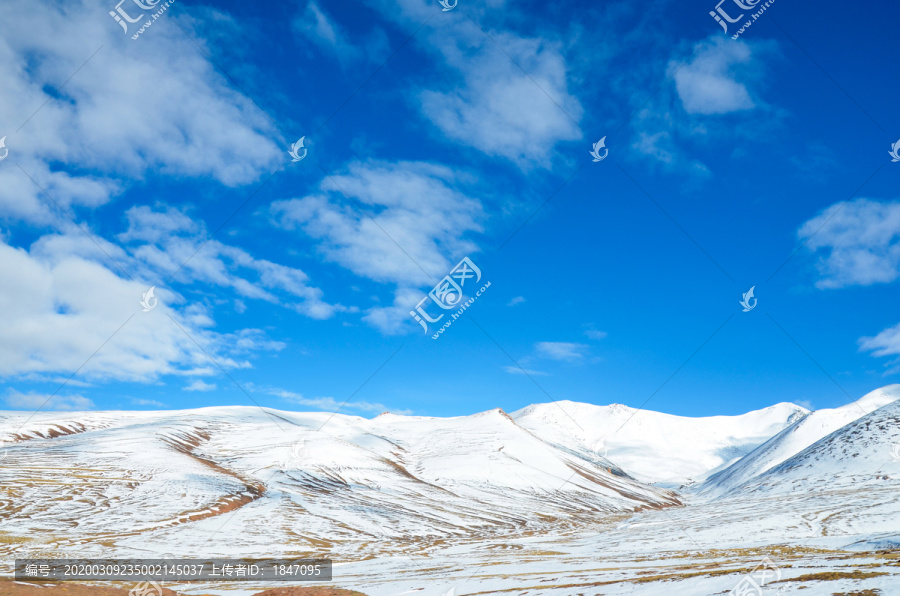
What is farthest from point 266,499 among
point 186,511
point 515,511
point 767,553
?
point 767,553

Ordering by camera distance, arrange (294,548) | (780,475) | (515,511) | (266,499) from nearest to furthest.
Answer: (294,548) → (266,499) → (515,511) → (780,475)

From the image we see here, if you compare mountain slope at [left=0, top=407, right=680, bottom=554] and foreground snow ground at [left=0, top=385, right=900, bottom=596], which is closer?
foreground snow ground at [left=0, top=385, right=900, bottom=596]

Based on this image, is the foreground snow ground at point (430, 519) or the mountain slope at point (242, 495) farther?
the mountain slope at point (242, 495)

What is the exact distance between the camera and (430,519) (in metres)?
117

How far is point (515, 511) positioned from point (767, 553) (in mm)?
101601

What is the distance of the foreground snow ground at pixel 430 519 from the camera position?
39.9 meters

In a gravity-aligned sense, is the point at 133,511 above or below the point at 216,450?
below

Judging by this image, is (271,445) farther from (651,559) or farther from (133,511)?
(651,559)

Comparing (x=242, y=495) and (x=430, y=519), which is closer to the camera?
(x=430, y=519)

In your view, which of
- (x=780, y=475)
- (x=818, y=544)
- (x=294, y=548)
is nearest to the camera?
(x=818, y=544)

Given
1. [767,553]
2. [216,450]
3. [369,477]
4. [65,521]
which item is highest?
[216,450]

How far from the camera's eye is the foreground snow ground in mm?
39875

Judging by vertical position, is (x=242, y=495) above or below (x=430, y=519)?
above

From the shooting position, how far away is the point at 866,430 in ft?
532
